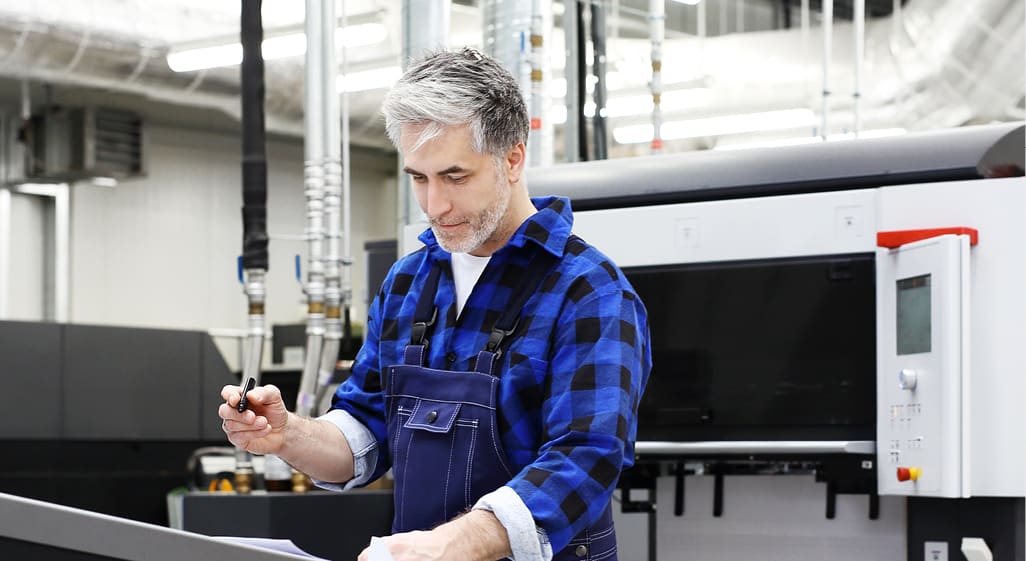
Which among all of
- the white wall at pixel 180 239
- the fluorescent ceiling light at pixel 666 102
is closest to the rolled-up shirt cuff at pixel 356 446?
the fluorescent ceiling light at pixel 666 102

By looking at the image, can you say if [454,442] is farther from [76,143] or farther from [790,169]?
[76,143]

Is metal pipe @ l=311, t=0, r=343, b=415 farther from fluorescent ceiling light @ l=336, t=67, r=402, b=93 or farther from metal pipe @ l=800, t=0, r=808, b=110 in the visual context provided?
metal pipe @ l=800, t=0, r=808, b=110

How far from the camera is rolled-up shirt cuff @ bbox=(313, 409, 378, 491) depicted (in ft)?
5.38

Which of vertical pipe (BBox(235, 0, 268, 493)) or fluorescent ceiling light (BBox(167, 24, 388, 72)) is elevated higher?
fluorescent ceiling light (BBox(167, 24, 388, 72))

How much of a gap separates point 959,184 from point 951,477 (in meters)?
0.56

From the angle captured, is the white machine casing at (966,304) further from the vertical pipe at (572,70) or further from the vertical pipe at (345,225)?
the vertical pipe at (345,225)

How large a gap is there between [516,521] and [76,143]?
761 centimetres

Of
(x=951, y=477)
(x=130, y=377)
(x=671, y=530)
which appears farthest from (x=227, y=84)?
(x=951, y=477)

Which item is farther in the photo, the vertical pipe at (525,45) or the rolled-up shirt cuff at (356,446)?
the vertical pipe at (525,45)

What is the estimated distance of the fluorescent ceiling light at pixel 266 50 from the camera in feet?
21.8

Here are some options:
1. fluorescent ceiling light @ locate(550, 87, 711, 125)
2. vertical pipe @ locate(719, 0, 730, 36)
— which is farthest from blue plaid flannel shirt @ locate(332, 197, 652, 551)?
vertical pipe @ locate(719, 0, 730, 36)

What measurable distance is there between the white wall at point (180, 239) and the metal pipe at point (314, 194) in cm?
572

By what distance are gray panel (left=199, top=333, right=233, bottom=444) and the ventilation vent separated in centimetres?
163

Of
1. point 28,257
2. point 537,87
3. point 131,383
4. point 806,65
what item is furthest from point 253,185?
point 28,257
